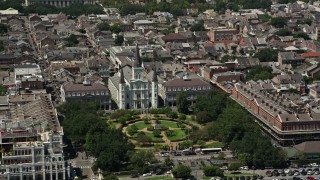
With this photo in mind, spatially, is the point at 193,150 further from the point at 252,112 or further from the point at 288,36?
the point at 288,36

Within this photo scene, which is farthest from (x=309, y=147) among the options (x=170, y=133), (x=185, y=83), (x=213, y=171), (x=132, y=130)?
(x=185, y=83)

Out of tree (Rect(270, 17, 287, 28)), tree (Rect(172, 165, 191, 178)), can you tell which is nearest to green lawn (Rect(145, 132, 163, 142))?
tree (Rect(172, 165, 191, 178))

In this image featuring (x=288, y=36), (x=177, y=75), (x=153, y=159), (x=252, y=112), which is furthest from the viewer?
(x=288, y=36)

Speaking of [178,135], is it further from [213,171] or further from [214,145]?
[213,171]

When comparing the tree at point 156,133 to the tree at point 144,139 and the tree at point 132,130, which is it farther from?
the tree at point 144,139

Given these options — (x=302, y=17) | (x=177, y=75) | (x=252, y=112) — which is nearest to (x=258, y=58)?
(x=177, y=75)

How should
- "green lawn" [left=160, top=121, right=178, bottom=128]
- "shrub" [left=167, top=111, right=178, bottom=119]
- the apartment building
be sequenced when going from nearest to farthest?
1. the apartment building
2. "green lawn" [left=160, top=121, right=178, bottom=128]
3. "shrub" [left=167, top=111, right=178, bottom=119]

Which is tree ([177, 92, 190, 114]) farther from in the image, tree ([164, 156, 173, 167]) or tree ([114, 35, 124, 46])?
tree ([114, 35, 124, 46])

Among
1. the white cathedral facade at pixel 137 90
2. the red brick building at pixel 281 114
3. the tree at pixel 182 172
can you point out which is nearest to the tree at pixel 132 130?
the white cathedral facade at pixel 137 90
